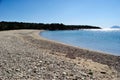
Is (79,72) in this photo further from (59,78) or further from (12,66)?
(12,66)

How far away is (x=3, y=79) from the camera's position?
8.27 meters

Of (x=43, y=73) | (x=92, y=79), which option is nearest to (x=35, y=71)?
(x=43, y=73)

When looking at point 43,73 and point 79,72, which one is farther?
point 79,72

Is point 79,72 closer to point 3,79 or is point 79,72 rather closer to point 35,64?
point 35,64

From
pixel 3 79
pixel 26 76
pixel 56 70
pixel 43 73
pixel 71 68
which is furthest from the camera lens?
pixel 71 68

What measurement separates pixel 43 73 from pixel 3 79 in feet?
6.41

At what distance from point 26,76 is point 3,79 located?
1.00 m

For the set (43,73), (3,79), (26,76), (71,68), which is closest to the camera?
(3,79)

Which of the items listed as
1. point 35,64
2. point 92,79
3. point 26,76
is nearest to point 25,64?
point 35,64

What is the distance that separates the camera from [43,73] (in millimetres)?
9570

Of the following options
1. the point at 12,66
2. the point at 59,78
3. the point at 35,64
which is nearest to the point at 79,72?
the point at 59,78

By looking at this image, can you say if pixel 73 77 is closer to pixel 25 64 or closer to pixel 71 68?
pixel 71 68

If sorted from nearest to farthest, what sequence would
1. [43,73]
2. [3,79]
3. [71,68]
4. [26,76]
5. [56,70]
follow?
[3,79], [26,76], [43,73], [56,70], [71,68]

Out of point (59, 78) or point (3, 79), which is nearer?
point (3, 79)
